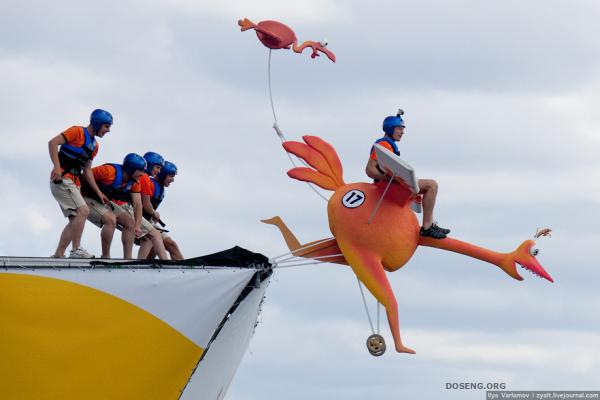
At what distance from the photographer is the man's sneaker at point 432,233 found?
2036 centimetres

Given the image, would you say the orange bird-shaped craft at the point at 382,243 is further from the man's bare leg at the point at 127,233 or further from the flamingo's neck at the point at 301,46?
the man's bare leg at the point at 127,233

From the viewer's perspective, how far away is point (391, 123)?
20500mm

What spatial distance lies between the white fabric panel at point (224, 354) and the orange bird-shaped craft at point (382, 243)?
130cm

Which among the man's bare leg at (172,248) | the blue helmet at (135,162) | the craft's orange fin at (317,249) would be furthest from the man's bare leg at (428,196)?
the man's bare leg at (172,248)

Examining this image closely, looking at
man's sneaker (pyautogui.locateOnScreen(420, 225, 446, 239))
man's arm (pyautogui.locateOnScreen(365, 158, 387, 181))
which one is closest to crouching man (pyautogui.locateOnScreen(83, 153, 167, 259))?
man's arm (pyautogui.locateOnScreen(365, 158, 387, 181))

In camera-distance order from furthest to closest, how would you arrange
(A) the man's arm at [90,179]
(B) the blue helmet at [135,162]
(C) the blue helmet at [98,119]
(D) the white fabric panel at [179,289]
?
(B) the blue helmet at [135,162] < (A) the man's arm at [90,179] < (C) the blue helmet at [98,119] < (D) the white fabric panel at [179,289]

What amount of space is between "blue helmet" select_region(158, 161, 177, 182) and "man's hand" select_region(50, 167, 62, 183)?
2.78m

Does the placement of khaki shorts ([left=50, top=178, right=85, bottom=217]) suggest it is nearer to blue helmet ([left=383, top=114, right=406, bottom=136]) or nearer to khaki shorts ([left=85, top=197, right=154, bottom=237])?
khaki shorts ([left=85, top=197, right=154, bottom=237])

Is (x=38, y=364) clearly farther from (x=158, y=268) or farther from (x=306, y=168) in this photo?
(x=306, y=168)

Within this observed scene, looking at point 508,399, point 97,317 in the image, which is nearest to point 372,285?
point 508,399

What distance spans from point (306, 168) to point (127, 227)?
11.1 ft

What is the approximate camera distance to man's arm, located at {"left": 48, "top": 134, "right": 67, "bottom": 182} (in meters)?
21.0

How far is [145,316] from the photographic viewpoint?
1944cm

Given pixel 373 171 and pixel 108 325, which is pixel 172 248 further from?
pixel 373 171
